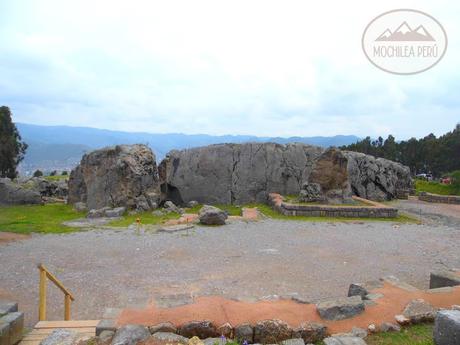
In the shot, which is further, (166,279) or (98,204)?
(98,204)

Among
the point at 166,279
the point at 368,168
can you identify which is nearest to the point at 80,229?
the point at 166,279

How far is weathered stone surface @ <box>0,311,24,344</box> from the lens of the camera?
229 inches

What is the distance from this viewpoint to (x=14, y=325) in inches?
232

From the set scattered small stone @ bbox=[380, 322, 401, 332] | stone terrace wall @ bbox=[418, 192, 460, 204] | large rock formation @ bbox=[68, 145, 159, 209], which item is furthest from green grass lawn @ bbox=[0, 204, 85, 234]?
stone terrace wall @ bbox=[418, 192, 460, 204]

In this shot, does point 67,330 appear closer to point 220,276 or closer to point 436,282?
point 220,276

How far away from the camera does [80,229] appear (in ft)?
52.4

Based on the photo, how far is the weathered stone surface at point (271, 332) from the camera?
581 cm

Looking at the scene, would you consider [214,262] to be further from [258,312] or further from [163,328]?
[163,328]

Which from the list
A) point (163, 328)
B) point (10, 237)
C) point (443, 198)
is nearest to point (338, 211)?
point (443, 198)

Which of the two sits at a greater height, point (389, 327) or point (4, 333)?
point (389, 327)

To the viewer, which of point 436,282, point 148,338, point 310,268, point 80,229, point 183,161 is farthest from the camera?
point 183,161

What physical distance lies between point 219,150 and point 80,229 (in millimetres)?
11281

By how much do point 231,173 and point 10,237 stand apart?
1351 cm

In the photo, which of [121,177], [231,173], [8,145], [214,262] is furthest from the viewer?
[8,145]
